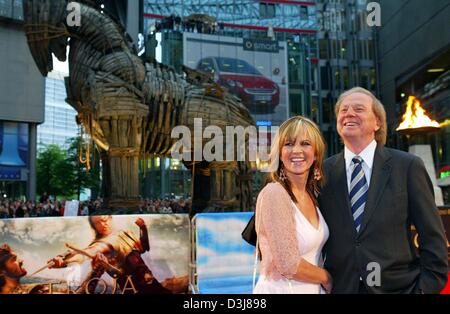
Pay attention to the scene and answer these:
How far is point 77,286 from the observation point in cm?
610

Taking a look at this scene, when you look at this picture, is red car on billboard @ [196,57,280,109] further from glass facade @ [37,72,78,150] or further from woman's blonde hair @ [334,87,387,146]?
glass facade @ [37,72,78,150]

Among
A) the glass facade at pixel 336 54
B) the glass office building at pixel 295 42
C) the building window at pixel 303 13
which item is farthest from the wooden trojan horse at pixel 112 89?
the building window at pixel 303 13

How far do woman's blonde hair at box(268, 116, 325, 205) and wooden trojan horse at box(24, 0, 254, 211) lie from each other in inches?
201

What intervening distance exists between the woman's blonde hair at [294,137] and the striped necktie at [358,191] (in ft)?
0.70

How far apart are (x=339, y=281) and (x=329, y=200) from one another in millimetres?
481

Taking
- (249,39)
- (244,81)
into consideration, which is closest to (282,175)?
(244,81)

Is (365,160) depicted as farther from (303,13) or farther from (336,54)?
(303,13)

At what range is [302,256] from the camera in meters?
2.66

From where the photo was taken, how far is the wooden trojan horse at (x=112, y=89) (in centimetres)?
720

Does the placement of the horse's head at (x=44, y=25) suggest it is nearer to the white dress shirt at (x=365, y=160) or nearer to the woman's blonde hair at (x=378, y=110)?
the woman's blonde hair at (x=378, y=110)

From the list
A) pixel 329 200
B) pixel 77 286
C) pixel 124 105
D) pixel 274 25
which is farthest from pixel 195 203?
pixel 274 25

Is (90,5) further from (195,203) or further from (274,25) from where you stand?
(274,25)

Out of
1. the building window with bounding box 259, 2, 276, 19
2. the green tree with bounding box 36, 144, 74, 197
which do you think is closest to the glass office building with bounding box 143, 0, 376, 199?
the building window with bounding box 259, 2, 276, 19
